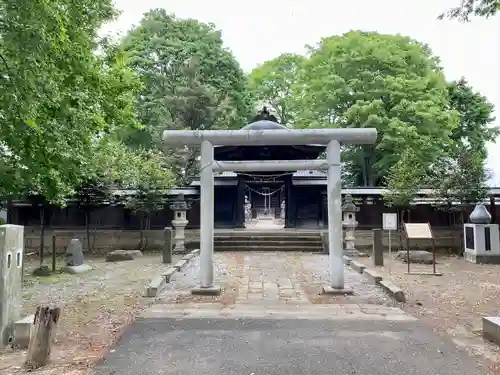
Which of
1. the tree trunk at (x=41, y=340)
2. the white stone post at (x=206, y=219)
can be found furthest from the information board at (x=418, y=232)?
the tree trunk at (x=41, y=340)

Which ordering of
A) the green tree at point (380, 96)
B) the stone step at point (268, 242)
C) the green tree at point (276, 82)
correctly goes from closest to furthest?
the stone step at point (268, 242)
the green tree at point (380, 96)
the green tree at point (276, 82)

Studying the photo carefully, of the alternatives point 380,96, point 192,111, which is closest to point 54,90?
point 192,111

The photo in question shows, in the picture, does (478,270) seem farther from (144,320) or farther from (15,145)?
(15,145)

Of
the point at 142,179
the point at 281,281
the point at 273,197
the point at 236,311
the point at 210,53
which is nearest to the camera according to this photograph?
the point at 236,311

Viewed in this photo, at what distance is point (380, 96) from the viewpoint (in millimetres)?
21984

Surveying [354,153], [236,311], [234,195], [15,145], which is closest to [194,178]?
[234,195]

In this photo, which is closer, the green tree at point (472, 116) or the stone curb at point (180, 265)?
the stone curb at point (180, 265)

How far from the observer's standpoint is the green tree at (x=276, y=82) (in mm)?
32000

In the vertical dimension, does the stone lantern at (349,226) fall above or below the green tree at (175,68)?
below

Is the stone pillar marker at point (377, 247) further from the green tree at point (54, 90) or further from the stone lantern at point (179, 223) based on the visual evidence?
the green tree at point (54, 90)

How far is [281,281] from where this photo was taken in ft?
31.7

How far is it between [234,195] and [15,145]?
1268cm

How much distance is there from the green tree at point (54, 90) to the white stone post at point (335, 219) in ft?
18.3

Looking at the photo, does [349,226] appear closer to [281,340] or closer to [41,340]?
[281,340]
